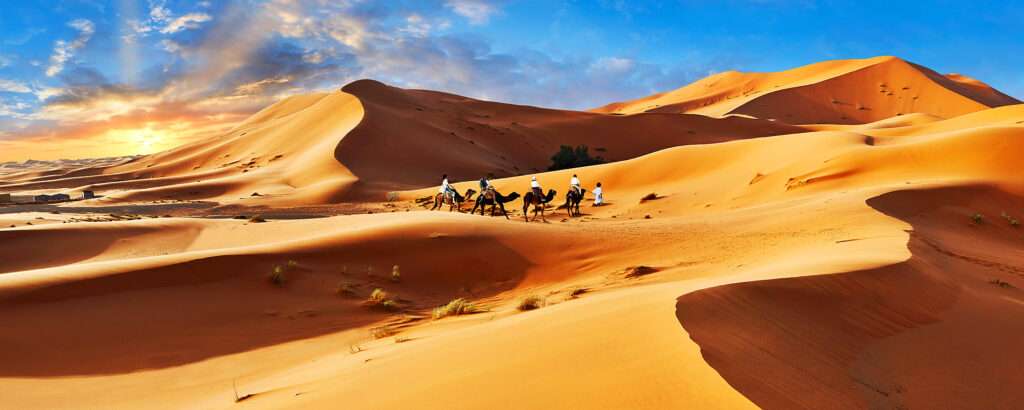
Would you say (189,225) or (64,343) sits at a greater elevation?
(189,225)

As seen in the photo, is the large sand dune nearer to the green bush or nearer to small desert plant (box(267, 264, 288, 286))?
small desert plant (box(267, 264, 288, 286))

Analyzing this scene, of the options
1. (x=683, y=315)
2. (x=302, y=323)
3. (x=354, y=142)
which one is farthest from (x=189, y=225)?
(x=354, y=142)

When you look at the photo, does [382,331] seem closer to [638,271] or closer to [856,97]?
[638,271]

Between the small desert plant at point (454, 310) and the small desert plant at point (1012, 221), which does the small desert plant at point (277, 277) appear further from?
the small desert plant at point (1012, 221)

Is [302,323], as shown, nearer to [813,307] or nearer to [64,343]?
[64,343]

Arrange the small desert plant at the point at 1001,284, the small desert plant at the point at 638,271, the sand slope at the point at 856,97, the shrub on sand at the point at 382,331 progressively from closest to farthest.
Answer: the shrub on sand at the point at 382,331 < the small desert plant at the point at 1001,284 < the small desert plant at the point at 638,271 < the sand slope at the point at 856,97

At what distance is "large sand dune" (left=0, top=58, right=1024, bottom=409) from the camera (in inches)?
163

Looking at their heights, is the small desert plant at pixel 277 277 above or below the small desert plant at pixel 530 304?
above

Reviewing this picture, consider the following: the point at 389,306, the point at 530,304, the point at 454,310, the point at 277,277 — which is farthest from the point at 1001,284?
the point at 277,277

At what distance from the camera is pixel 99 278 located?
31.6ft

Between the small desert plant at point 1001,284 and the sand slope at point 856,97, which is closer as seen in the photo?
the small desert plant at point 1001,284

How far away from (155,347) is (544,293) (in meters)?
5.57

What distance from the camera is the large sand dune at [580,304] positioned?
4.13 m

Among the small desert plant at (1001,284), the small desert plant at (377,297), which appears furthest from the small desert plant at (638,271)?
the small desert plant at (1001,284)
